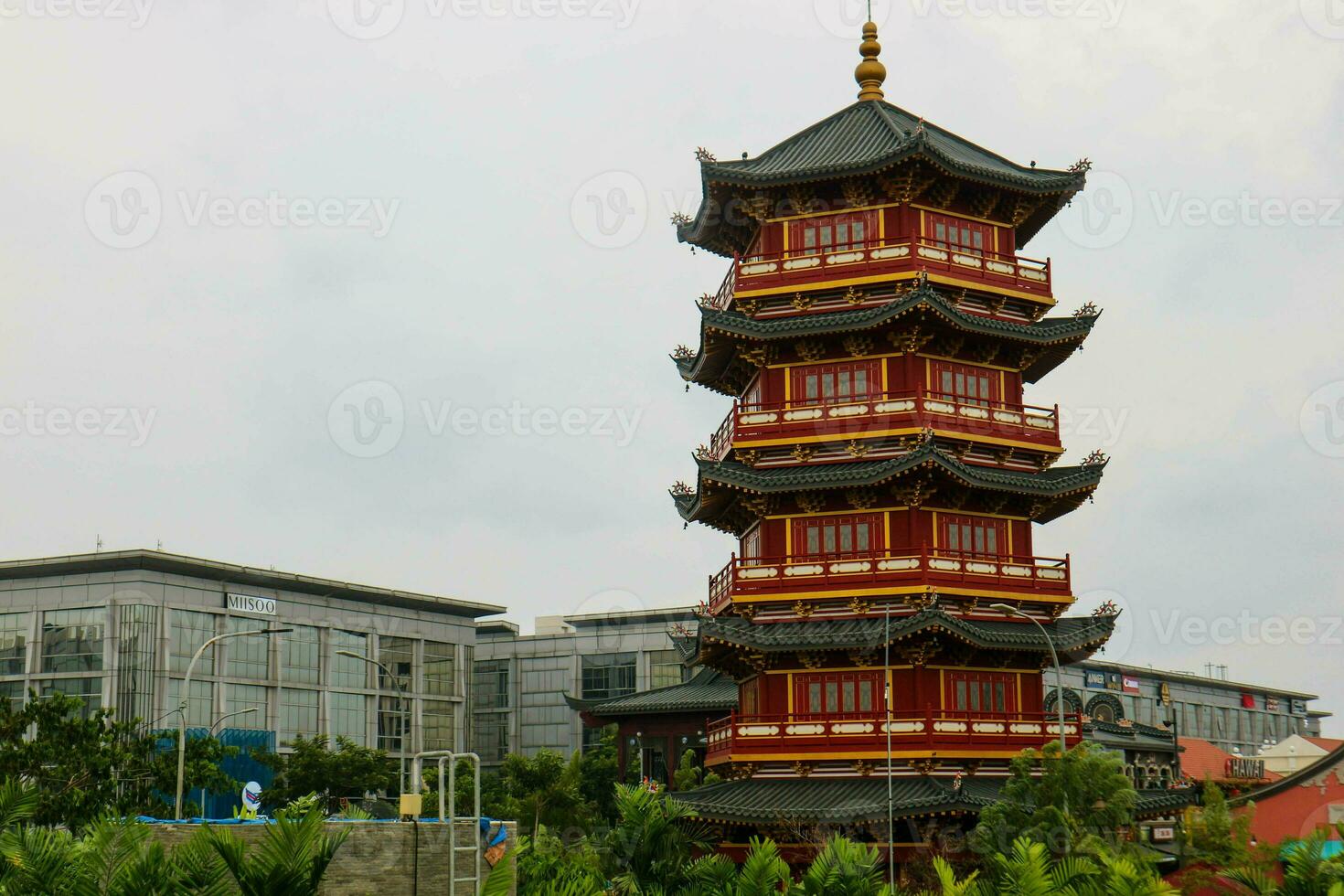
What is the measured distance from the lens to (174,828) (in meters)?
28.4

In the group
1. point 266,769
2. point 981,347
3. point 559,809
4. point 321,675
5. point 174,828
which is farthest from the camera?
point 321,675

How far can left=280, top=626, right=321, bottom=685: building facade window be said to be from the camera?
105812 mm

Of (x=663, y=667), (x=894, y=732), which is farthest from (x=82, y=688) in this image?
(x=894, y=732)

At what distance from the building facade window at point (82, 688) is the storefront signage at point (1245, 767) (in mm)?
68004

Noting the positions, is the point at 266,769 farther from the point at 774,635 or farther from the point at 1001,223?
the point at 1001,223

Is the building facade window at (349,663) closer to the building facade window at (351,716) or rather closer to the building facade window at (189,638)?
the building facade window at (351,716)

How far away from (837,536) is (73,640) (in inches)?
2381

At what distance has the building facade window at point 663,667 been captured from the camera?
401ft

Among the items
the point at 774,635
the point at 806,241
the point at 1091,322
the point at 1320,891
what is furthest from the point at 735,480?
the point at 1320,891

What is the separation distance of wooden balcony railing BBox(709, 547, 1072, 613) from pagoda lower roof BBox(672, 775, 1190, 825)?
21.6 feet

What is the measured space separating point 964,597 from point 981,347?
9.58 meters

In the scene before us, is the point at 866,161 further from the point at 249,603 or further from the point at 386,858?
the point at 249,603

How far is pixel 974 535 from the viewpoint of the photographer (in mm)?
56188

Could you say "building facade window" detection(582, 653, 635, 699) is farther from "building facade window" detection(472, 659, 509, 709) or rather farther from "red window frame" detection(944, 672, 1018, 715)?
"red window frame" detection(944, 672, 1018, 715)
